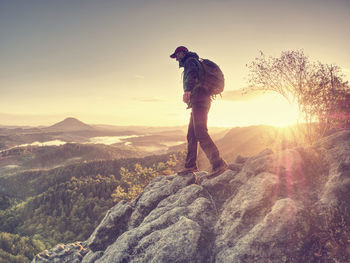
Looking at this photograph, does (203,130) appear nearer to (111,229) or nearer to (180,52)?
(180,52)

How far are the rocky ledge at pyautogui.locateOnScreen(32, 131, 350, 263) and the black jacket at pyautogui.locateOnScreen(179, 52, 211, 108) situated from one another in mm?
3319

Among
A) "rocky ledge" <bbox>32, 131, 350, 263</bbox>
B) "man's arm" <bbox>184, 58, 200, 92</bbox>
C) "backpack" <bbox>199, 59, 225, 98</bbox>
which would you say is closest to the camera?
"rocky ledge" <bbox>32, 131, 350, 263</bbox>

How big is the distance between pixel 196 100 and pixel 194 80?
80 centimetres

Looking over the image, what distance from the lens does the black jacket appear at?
7875 millimetres

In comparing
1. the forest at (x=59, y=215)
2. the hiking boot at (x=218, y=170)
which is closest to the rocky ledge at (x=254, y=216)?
the hiking boot at (x=218, y=170)

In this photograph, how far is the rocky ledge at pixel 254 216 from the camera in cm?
565

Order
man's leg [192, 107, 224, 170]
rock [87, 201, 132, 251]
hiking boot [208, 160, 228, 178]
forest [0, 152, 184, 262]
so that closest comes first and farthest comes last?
man's leg [192, 107, 224, 170], hiking boot [208, 160, 228, 178], rock [87, 201, 132, 251], forest [0, 152, 184, 262]

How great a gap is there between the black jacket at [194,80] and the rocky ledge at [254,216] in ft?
10.9

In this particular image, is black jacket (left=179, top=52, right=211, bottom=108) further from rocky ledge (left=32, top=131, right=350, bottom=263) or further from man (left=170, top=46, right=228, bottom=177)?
rocky ledge (left=32, top=131, right=350, bottom=263)

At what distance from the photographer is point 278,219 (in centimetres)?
609

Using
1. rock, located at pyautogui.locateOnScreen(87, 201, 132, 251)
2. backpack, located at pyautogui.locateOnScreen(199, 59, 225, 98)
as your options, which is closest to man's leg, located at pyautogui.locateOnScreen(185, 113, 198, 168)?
backpack, located at pyautogui.locateOnScreen(199, 59, 225, 98)

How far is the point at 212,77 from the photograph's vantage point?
834 centimetres

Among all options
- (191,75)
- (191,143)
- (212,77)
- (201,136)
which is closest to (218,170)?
(191,143)

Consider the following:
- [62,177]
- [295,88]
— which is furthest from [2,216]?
[295,88]
